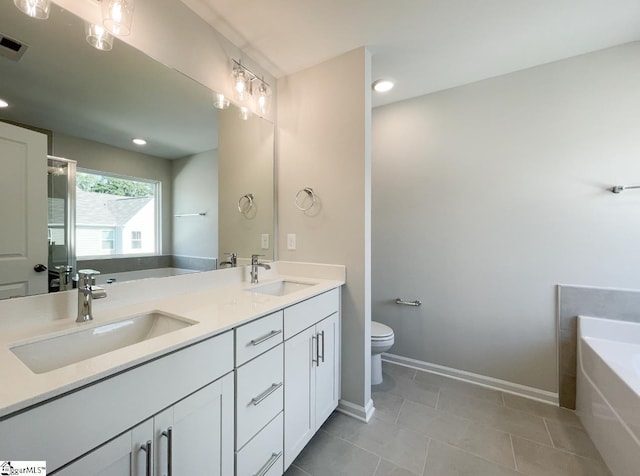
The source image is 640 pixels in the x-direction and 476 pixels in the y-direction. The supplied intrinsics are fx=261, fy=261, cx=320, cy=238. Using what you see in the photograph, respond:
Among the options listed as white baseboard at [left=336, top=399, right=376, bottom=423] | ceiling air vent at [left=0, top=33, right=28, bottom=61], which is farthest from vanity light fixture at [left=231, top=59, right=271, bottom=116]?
white baseboard at [left=336, top=399, right=376, bottom=423]

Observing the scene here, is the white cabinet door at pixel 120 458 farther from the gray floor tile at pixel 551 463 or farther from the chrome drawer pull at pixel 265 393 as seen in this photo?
the gray floor tile at pixel 551 463

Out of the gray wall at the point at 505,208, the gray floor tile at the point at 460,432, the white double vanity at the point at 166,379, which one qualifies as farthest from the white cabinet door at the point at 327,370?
the gray wall at the point at 505,208

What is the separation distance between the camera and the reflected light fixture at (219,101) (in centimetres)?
161

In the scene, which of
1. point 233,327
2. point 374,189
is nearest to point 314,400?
point 233,327

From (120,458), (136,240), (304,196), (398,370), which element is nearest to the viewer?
(120,458)

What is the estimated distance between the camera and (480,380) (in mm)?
2135

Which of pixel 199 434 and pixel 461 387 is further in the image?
pixel 461 387

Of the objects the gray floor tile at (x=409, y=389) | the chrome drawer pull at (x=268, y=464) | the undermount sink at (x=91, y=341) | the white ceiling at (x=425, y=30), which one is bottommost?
the gray floor tile at (x=409, y=389)

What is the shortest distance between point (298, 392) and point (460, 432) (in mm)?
1096

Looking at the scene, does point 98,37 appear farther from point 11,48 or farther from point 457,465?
point 457,465

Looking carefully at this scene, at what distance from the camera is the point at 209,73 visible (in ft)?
5.14

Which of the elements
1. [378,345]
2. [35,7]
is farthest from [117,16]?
[378,345]

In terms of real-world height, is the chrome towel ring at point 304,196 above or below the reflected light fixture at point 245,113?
below

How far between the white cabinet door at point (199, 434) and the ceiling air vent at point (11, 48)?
4.41 feet
